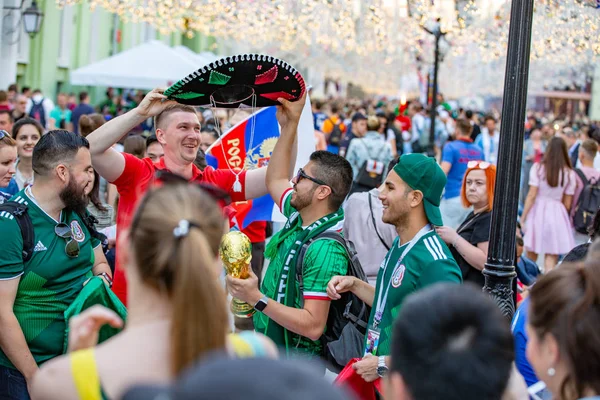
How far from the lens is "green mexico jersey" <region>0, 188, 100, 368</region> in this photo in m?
3.85

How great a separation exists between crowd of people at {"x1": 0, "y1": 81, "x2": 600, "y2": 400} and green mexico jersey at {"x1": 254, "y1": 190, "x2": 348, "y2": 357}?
11mm

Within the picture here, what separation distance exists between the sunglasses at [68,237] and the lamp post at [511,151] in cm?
235

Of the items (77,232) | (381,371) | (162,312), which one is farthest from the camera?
(77,232)

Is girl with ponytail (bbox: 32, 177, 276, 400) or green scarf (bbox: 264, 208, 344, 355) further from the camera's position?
green scarf (bbox: 264, 208, 344, 355)

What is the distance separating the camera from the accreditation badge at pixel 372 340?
155 inches

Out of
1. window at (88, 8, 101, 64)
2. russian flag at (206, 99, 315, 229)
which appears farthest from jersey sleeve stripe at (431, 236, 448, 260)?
window at (88, 8, 101, 64)

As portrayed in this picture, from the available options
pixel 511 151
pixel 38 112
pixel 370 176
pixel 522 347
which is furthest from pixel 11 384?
pixel 38 112

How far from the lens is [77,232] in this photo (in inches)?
161

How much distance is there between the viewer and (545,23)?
1532cm

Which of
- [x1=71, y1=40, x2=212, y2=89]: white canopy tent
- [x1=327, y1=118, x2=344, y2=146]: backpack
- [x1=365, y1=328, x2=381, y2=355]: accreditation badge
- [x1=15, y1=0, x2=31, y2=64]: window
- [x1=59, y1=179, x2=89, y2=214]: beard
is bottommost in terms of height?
[x1=365, y1=328, x2=381, y2=355]: accreditation badge

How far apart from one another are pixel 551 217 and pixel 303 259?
23.1 ft

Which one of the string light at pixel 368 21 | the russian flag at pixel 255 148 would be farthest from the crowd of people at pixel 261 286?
the string light at pixel 368 21

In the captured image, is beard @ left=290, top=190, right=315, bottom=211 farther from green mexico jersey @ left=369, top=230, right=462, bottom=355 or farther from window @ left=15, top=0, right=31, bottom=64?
window @ left=15, top=0, right=31, bottom=64

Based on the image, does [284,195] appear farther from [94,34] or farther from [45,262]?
[94,34]
